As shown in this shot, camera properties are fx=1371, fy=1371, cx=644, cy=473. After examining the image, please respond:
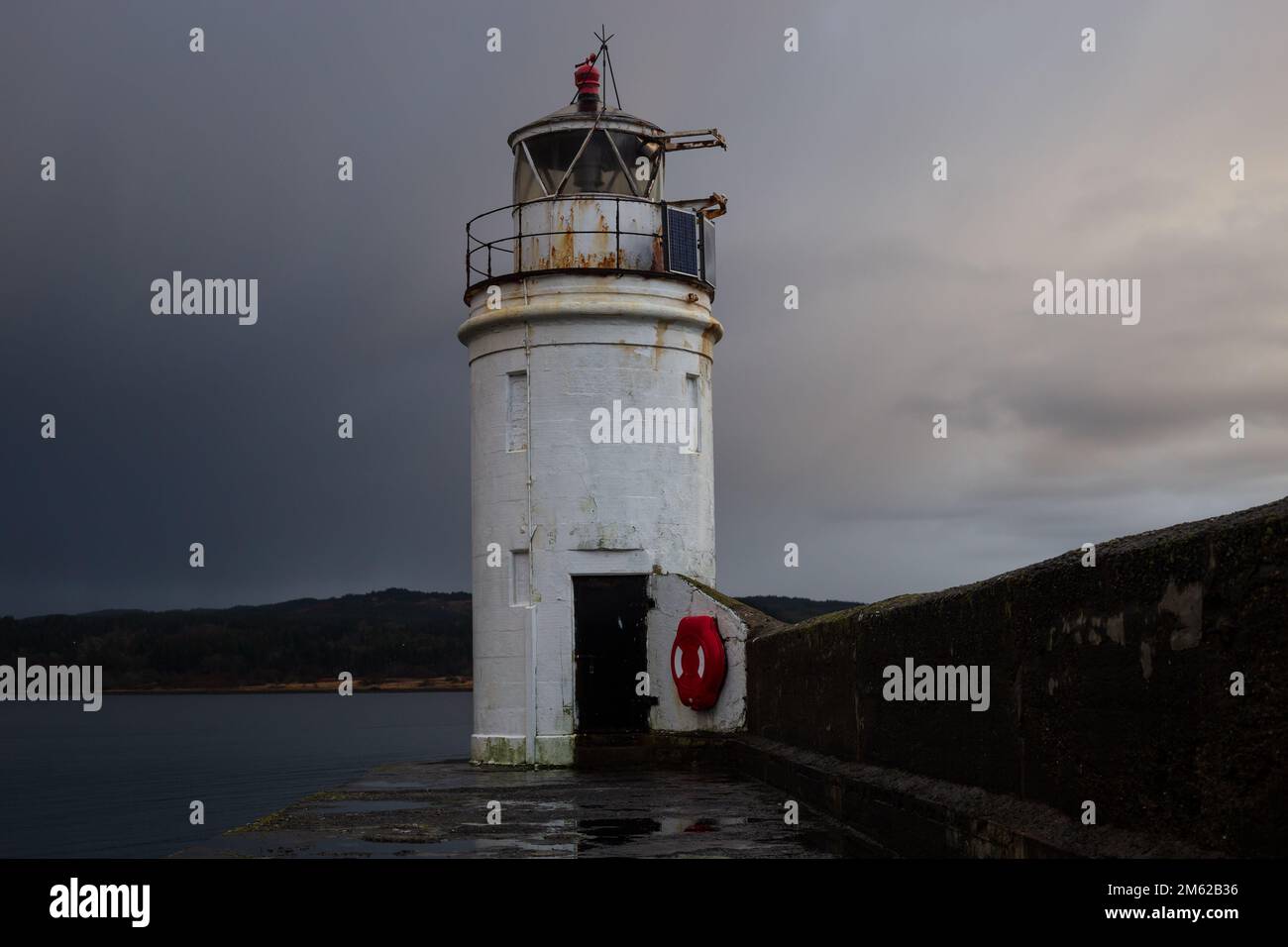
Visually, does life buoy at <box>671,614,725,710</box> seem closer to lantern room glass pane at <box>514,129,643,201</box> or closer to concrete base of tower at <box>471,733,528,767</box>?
concrete base of tower at <box>471,733,528,767</box>

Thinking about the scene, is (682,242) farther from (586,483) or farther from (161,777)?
(161,777)

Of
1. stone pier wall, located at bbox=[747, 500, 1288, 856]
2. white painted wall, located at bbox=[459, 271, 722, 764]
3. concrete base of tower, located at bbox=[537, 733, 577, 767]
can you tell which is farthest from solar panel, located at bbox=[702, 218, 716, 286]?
stone pier wall, located at bbox=[747, 500, 1288, 856]

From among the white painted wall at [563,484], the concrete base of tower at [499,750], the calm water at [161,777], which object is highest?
the white painted wall at [563,484]

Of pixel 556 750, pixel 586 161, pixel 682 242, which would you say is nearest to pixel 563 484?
pixel 556 750

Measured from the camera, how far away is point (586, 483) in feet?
60.0

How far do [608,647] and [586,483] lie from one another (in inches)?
87.7

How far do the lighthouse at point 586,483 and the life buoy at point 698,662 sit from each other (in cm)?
5

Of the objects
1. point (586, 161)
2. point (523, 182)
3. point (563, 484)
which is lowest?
point (563, 484)

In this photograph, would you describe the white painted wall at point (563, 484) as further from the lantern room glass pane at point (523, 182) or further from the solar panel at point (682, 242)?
the lantern room glass pane at point (523, 182)

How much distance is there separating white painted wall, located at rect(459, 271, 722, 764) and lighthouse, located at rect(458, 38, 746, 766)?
0.07 feet

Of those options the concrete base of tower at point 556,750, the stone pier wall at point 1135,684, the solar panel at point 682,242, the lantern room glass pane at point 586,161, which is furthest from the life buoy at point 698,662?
the stone pier wall at point 1135,684

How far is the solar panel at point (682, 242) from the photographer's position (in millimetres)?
19094
